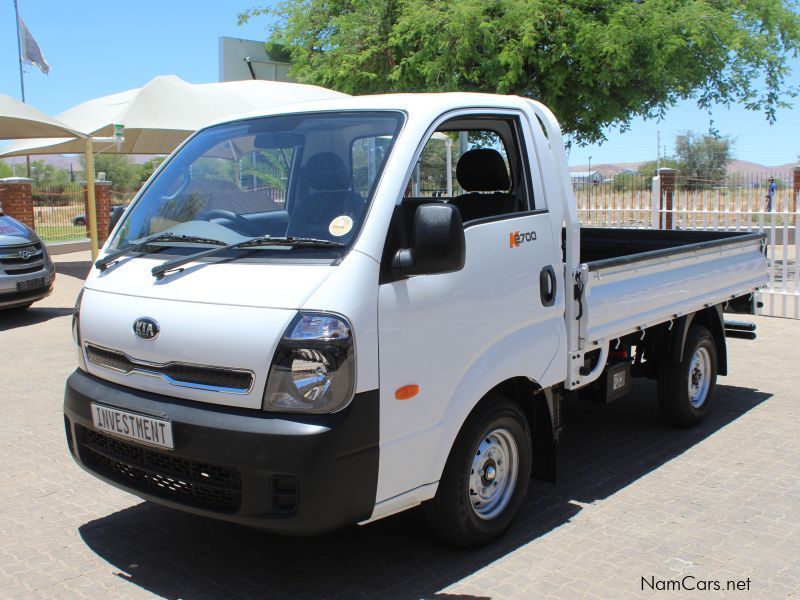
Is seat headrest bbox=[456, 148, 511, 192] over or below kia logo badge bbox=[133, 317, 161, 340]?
over

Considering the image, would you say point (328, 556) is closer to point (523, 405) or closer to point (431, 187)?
point (523, 405)

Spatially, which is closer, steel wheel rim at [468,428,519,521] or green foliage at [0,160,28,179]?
steel wheel rim at [468,428,519,521]

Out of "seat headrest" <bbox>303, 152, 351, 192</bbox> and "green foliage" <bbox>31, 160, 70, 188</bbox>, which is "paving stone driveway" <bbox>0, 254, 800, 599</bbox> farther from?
"green foliage" <bbox>31, 160, 70, 188</bbox>

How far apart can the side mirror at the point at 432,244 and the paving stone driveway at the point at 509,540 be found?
1.45 m

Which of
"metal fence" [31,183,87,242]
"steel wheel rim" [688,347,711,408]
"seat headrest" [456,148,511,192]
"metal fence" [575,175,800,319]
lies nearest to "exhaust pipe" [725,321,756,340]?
"steel wheel rim" [688,347,711,408]

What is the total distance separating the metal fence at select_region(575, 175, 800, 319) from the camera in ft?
35.9

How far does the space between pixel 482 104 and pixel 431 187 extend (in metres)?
1.61

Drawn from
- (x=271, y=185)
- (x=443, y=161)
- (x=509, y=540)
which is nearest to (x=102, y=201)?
(x=443, y=161)

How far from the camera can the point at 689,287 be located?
19.4 feet

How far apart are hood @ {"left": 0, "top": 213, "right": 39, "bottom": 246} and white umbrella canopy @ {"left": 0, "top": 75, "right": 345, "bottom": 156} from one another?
5.10 meters

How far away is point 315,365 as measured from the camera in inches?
127

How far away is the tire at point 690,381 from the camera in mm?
6043

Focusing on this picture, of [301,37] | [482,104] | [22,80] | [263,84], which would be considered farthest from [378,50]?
[22,80]

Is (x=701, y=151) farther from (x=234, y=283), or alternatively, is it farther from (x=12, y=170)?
(x=234, y=283)
